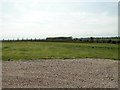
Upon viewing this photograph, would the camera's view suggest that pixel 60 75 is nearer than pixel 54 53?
Yes

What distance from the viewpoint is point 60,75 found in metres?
16.3

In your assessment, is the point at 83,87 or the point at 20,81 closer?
the point at 83,87

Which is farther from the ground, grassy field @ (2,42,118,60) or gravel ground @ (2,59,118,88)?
grassy field @ (2,42,118,60)

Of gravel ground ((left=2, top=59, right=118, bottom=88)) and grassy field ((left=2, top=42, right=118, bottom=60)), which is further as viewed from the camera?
grassy field ((left=2, top=42, right=118, bottom=60))

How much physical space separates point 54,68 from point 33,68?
5.62ft

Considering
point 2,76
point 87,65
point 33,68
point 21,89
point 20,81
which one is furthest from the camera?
point 87,65

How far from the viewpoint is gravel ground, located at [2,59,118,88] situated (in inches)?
551

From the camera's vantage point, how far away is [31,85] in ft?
45.1

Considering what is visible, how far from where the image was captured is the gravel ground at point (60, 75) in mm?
14000

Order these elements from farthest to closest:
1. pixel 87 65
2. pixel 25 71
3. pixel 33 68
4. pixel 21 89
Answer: pixel 87 65
pixel 33 68
pixel 25 71
pixel 21 89

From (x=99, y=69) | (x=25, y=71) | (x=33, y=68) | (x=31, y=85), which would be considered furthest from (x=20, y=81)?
(x=99, y=69)

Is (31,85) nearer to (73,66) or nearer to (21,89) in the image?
(21,89)

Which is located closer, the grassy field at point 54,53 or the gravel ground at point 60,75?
Answer: the gravel ground at point 60,75

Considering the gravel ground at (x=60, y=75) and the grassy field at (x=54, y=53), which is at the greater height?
the grassy field at (x=54, y=53)
